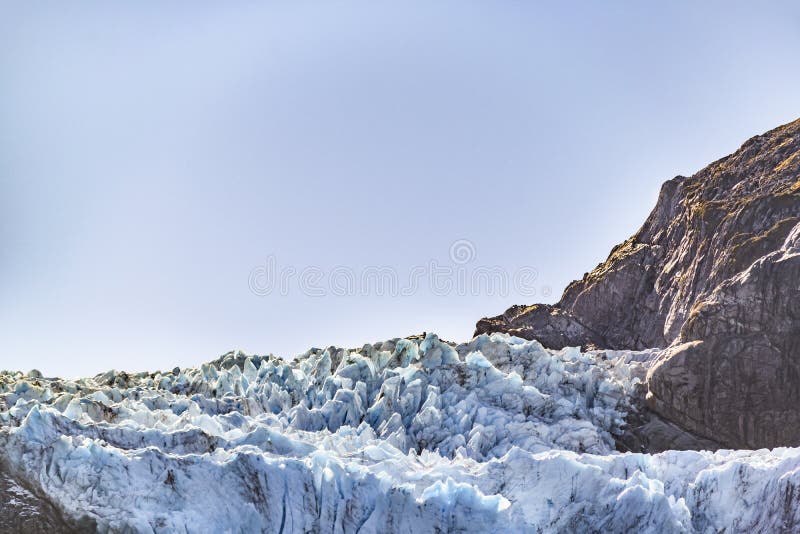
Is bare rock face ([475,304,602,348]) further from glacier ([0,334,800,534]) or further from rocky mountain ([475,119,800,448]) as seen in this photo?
glacier ([0,334,800,534])

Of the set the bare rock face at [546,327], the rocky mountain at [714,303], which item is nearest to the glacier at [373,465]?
the rocky mountain at [714,303]

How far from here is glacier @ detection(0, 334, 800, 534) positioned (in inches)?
1470

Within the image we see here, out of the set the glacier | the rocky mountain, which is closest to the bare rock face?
the rocky mountain

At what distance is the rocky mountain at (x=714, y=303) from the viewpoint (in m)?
50.1

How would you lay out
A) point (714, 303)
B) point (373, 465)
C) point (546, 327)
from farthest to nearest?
point (546, 327), point (714, 303), point (373, 465)

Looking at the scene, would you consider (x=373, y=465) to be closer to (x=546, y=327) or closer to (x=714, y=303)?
(x=714, y=303)

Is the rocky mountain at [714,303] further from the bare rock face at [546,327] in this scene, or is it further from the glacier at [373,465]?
the glacier at [373,465]

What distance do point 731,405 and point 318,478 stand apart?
24571mm

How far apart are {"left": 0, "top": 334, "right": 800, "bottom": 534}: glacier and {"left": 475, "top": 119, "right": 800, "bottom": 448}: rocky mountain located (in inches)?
207

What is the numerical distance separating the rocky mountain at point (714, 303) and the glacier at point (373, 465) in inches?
207

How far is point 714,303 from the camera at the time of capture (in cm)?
5250

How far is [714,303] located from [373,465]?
23960mm

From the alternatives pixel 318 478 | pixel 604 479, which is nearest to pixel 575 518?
pixel 604 479

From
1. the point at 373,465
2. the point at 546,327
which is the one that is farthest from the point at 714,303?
the point at 546,327
